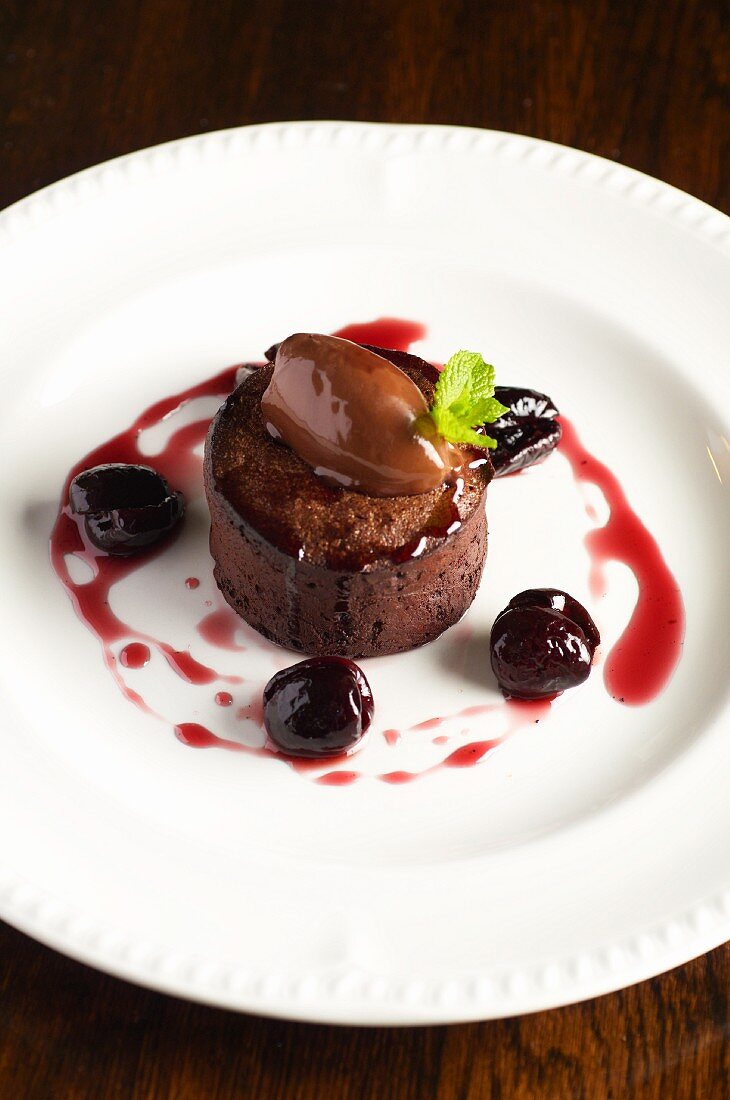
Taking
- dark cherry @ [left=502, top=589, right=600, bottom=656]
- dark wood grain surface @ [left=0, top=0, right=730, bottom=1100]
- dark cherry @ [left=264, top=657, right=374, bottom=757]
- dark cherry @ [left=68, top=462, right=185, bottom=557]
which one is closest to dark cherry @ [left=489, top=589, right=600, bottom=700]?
dark cherry @ [left=502, top=589, right=600, bottom=656]

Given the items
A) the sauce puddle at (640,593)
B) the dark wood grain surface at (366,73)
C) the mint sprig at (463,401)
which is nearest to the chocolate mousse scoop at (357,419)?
the mint sprig at (463,401)

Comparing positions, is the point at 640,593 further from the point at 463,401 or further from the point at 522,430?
the point at 463,401

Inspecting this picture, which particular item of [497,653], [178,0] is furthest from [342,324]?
[178,0]

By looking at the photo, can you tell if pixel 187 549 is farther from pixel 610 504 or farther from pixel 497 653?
pixel 610 504

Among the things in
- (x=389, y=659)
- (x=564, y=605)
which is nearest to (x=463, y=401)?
(x=564, y=605)

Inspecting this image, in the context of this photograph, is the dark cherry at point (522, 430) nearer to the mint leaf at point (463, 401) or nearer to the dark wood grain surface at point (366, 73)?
the mint leaf at point (463, 401)

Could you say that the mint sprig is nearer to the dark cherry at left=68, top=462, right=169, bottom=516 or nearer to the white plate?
the white plate
